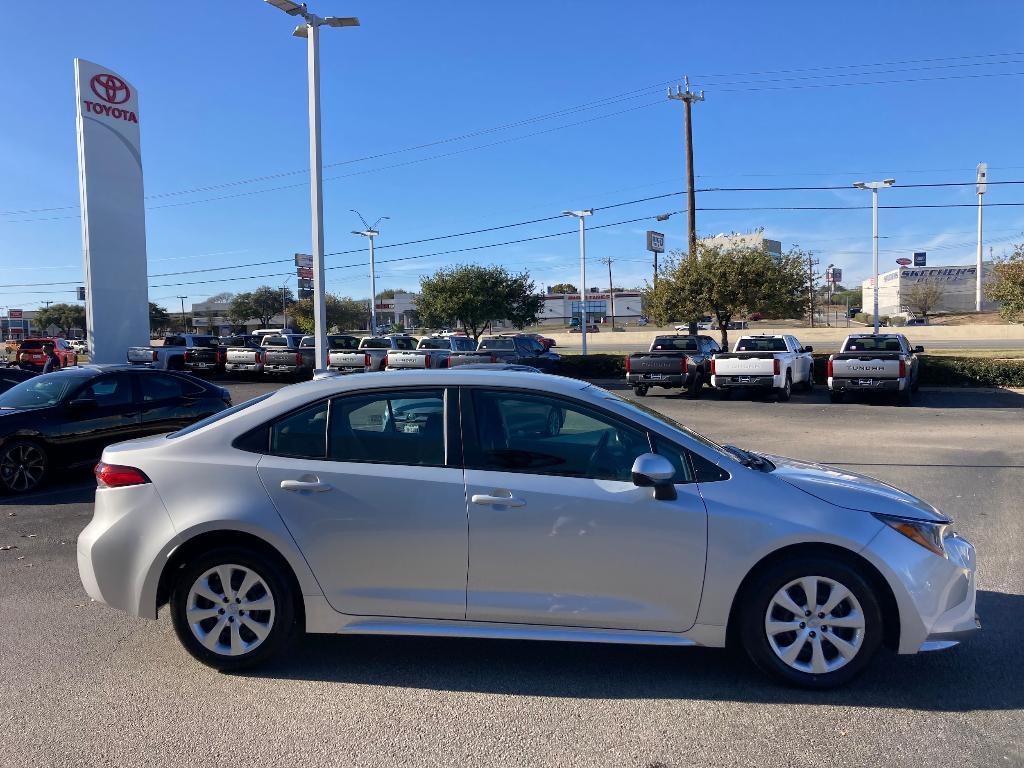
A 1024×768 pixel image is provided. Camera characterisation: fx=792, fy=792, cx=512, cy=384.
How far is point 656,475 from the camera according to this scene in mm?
3777

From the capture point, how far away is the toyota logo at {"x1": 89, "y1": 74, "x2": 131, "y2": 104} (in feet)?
92.0

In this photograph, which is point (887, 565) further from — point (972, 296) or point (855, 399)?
point (972, 296)

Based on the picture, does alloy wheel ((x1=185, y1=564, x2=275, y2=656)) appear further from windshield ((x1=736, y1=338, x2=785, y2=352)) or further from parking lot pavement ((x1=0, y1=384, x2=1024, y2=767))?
windshield ((x1=736, y1=338, x2=785, y2=352))

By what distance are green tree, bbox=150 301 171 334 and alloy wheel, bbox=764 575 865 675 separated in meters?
103

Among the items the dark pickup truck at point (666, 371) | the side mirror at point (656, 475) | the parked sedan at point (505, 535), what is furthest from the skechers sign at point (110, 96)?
the side mirror at point (656, 475)

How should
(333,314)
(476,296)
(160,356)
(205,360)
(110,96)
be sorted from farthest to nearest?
1. (333,314)
2. (476,296)
3. (205,360)
4. (160,356)
5. (110,96)

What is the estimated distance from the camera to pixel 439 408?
421 centimetres

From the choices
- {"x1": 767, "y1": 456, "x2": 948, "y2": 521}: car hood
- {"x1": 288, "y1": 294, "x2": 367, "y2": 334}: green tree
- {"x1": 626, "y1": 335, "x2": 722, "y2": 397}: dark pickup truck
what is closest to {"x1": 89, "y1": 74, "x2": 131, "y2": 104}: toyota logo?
{"x1": 626, "y1": 335, "x2": 722, "y2": 397}: dark pickup truck

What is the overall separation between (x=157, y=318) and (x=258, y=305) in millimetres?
13011

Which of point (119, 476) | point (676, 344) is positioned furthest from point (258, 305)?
point (119, 476)

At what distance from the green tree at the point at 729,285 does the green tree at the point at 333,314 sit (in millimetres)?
53924

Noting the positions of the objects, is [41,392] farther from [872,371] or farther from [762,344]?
[762,344]

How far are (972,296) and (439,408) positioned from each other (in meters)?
127

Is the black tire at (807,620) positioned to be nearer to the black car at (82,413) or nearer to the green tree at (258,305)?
the black car at (82,413)
